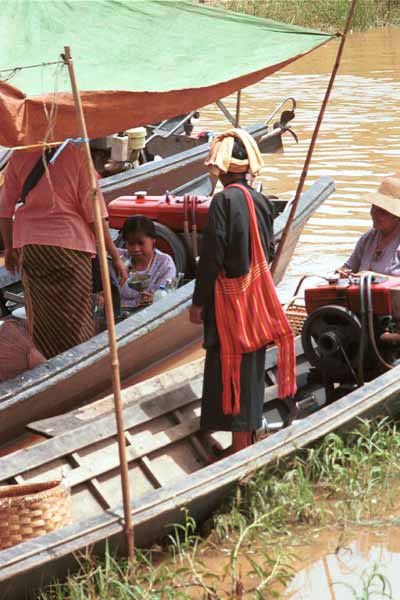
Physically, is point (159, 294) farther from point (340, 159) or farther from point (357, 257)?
point (340, 159)

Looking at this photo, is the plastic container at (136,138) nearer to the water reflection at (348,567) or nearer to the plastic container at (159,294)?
the plastic container at (159,294)

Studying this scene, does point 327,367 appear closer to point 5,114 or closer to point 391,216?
point 391,216

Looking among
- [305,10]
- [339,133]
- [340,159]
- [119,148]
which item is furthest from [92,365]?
[305,10]

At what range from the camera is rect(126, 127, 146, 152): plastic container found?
33.0ft

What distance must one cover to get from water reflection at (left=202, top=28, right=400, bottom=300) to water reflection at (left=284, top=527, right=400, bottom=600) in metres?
3.99

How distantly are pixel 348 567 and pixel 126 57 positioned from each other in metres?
2.43

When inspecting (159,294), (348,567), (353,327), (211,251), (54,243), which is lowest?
(348,567)

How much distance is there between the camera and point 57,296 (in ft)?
18.5

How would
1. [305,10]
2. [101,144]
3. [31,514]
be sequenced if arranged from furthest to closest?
1. [305,10]
2. [101,144]
3. [31,514]

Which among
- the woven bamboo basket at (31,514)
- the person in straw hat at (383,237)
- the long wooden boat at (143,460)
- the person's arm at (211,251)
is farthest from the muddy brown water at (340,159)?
the person in straw hat at (383,237)

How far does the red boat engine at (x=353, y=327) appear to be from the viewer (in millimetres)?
5359

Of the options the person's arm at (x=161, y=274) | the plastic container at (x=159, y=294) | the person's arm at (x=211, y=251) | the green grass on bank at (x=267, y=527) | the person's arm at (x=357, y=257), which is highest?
the person's arm at (x=211, y=251)

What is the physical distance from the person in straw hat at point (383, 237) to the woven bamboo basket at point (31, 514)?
→ 7.27 feet

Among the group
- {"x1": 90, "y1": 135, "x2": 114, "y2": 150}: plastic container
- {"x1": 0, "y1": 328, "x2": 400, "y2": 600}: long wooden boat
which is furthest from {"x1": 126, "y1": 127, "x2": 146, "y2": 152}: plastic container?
{"x1": 0, "y1": 328, "x2": 400, "y2": 600}: long wooden boat
